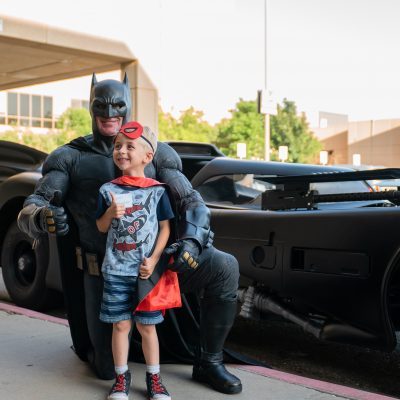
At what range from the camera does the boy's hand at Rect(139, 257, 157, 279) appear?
3.04 meters

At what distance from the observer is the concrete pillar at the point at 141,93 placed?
19.4 metres

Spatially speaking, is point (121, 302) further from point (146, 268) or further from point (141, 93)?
point (141, 93)

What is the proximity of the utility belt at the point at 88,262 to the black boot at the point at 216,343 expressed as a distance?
0.58m

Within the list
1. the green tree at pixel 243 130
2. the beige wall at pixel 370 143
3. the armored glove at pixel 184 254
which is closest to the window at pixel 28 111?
the green tree at pixel 243 130

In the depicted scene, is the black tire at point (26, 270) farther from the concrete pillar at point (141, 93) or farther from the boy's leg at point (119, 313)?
the concrete pillar at point (141, 93)

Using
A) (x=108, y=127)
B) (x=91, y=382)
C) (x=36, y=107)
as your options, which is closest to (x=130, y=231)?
(x=108, y=127)

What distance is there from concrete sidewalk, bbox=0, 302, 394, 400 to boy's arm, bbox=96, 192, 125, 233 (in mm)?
874

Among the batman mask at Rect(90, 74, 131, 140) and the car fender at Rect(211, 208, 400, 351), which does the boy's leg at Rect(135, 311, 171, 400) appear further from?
the car fender at Rect(211, 208, 400, 351)

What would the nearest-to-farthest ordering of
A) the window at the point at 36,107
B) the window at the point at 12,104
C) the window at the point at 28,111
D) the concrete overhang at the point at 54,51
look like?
the concrete overhang at the point at 54,51 < the window at the point at 28,111 < the window at the point at 12,104 < the window at the point at 36,107

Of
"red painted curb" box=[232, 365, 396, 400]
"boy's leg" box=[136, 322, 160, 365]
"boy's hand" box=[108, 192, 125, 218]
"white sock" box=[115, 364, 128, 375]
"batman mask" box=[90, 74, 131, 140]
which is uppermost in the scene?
"batman mask" box=[90, 74, 131, 140]

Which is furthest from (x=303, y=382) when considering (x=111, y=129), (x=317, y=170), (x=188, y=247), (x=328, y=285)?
(x=317, y=170)

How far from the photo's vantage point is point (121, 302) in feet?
10.2

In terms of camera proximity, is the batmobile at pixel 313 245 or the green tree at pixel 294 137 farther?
the green tree at pixel 294 137

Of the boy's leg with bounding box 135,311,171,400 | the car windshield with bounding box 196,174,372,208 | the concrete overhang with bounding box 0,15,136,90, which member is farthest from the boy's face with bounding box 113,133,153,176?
the concrete overhang with bounding box 0,15,136,90
